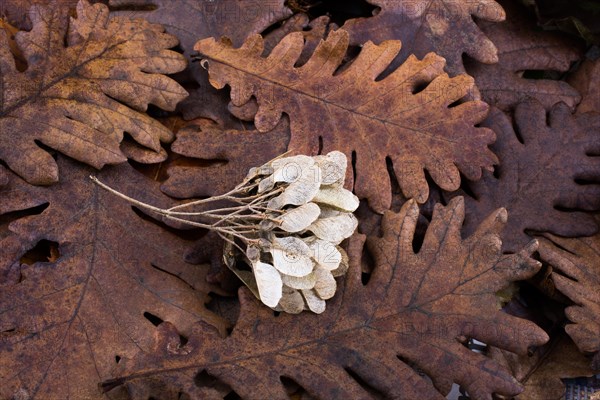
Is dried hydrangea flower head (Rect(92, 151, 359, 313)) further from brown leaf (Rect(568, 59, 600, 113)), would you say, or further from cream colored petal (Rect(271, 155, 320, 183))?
brown leaf (Rect(568, 59, 600, 113))

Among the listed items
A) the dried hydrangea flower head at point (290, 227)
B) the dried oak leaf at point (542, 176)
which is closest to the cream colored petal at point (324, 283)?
the dried hydrangea flower head at point (290, 227)

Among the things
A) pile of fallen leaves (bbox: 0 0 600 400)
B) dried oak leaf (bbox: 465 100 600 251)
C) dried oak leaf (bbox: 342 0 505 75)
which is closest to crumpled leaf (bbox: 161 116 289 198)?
pile of fallen leaves (bbox: 0 0 600 400)

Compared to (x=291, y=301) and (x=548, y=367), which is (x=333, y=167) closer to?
(x=291, y=301)

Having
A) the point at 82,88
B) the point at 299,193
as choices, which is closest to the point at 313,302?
the point at 299,193

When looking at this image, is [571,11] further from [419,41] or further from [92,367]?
[92,367]

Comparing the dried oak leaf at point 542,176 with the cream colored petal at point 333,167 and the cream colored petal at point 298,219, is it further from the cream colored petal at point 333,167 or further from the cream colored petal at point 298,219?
the cream colored petal at point 298,219

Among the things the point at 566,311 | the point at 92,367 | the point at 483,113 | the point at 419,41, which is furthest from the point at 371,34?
the point at 92,367

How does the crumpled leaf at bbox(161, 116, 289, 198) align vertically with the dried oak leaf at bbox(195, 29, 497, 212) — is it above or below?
below
